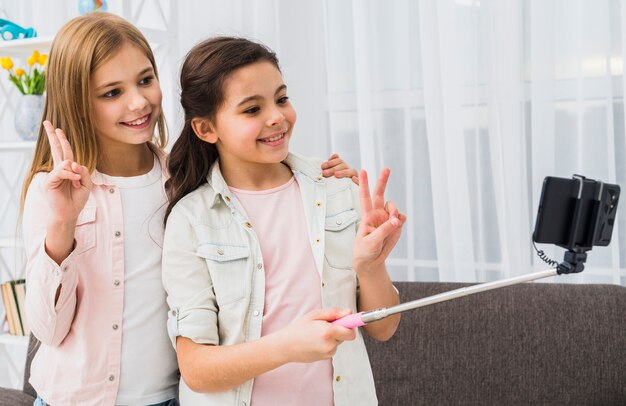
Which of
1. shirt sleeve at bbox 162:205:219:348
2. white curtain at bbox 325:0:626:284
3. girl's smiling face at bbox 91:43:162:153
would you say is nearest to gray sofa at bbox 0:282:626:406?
white curtain at bbox 325:0:626:284

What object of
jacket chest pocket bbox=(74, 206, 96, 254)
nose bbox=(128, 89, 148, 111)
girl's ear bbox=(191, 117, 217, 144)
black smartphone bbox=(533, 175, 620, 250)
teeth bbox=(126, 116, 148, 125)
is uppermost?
nose bbox=(128, 89, 148, 111)

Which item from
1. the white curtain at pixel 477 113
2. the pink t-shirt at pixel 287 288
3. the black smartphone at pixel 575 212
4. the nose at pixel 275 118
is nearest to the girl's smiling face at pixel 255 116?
the nose at pixel 275 118

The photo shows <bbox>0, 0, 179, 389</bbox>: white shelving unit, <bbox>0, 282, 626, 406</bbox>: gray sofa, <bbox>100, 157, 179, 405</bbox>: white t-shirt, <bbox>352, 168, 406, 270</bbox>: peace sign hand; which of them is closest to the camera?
<bbox>352, 168, 406, 270</bbox>: peace sign hand

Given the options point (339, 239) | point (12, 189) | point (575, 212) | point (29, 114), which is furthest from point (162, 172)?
point (12, 189)

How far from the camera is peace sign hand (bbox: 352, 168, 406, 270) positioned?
1.27 meters

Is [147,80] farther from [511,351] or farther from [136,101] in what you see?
[511,351]

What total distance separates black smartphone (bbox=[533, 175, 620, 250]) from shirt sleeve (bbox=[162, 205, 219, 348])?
2.03 feet

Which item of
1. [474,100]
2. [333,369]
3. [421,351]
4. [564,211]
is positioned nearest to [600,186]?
[564,211]

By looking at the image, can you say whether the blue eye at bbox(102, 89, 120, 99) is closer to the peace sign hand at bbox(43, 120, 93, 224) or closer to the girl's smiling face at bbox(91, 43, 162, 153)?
the girl's smiling face at bbox(91, 43, 162, 153)

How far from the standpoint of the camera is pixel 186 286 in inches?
55.1

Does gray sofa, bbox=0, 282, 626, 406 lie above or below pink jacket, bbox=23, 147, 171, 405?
below

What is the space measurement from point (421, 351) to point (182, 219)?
79 cm

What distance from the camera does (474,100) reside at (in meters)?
2.46

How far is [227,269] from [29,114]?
1.65 meters
